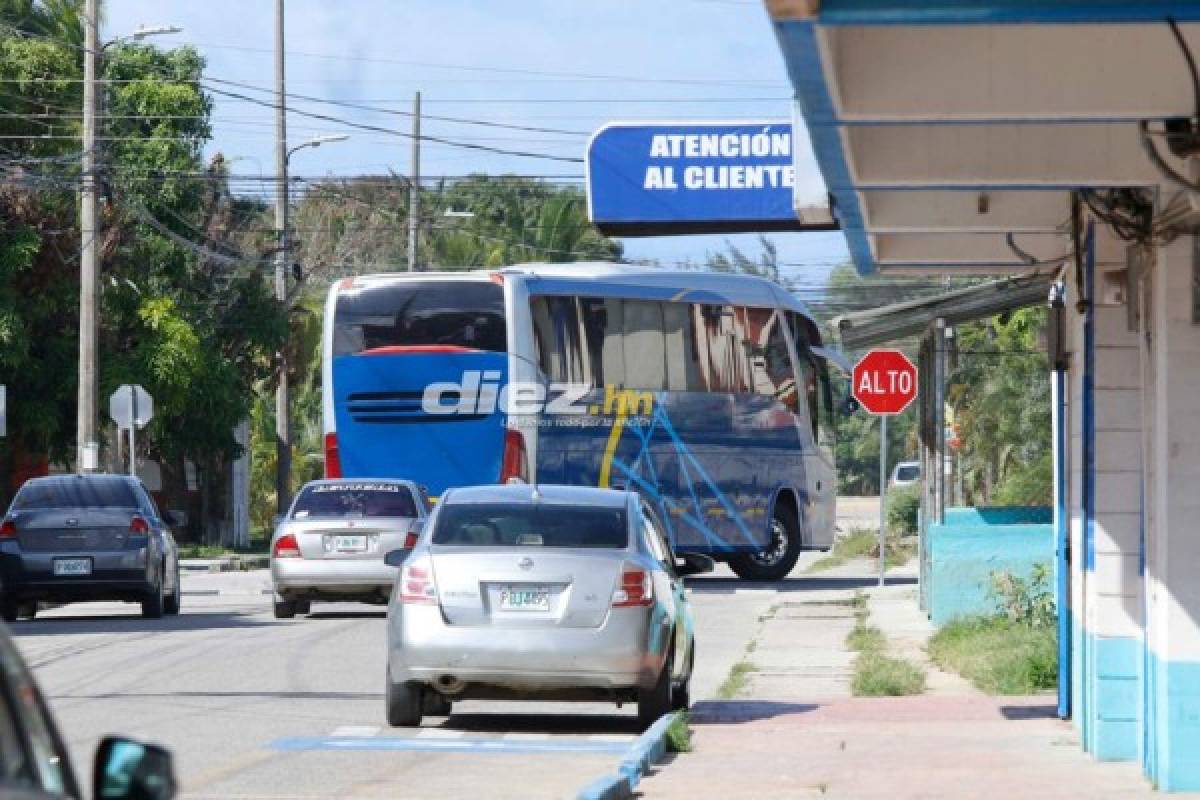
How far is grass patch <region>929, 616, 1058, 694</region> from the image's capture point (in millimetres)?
18547

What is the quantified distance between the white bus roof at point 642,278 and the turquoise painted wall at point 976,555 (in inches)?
409

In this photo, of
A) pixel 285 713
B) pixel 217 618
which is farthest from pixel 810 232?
pixel 217 618

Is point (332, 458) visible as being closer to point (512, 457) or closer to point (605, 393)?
point (512, 457)

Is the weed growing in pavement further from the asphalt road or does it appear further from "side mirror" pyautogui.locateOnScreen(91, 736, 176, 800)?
"side mirror" pyautogui.locateOnScreen(91, 736, 176, 800)

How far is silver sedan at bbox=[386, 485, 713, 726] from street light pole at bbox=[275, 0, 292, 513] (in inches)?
1360

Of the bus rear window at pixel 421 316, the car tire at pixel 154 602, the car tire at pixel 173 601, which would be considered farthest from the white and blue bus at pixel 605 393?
the car tire at pixel 154 602

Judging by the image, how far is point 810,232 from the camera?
18234mm

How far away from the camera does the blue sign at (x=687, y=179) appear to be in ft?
58.1

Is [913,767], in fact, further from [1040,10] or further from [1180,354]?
[1040,10]

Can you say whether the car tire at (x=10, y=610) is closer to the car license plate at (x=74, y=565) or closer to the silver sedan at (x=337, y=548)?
the car license plate at (x=74, y=565)

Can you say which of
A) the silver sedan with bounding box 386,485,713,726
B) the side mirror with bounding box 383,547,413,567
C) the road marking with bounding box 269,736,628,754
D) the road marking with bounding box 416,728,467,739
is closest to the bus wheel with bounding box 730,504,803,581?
the side mirror with bounding box 383,547,413,567

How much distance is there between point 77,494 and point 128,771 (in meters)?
22.6

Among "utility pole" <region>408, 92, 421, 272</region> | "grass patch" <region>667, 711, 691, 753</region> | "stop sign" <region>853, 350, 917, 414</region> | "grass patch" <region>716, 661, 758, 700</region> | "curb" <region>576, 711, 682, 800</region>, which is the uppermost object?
"utility pole" <region>408, 92, 421, 272</region>

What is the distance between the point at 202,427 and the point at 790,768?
124 feet
